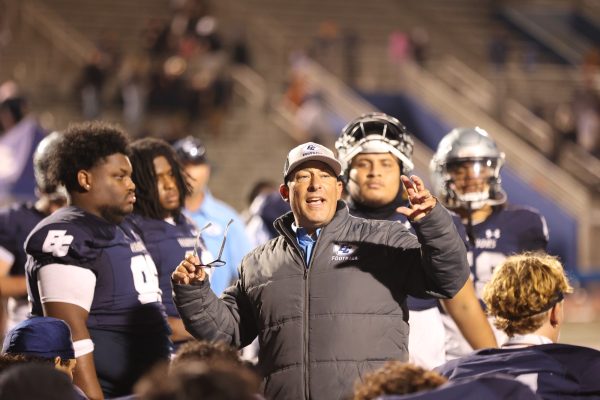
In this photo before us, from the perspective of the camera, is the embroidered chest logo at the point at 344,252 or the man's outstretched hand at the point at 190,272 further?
the embroidered chest logo at the point at 344,252

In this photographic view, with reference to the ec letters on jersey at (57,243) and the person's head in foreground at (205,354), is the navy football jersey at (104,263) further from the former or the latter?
the person's head in foreground at (205,354)

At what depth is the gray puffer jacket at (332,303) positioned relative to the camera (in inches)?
176

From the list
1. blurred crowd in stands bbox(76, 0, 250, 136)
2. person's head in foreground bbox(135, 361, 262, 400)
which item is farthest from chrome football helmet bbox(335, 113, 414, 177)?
blurred crowd in stands bbox(76, 0, 250, 136)

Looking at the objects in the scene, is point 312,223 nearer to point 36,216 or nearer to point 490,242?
point 490,242

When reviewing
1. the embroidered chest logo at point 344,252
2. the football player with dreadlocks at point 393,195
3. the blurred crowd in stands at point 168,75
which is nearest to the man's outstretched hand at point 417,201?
the embroidered chest logo at point 344,252

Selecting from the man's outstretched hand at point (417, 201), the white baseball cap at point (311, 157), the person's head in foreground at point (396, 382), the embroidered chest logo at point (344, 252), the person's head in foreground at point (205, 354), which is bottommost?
the person's head in foreground at point (396, 382)

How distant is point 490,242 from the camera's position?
630 centimetres

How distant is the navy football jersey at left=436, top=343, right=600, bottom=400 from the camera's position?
423cm

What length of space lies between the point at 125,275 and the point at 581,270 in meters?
14.8

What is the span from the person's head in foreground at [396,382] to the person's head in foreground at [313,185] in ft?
4.17

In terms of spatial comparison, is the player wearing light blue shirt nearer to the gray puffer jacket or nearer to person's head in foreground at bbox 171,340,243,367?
the gray puffer jacket

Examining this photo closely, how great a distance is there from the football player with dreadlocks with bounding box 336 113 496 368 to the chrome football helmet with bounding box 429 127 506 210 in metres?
Answer: 0.65

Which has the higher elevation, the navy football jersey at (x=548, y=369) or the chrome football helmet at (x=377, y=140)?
the chrome football helmet at (x=377, y=140)

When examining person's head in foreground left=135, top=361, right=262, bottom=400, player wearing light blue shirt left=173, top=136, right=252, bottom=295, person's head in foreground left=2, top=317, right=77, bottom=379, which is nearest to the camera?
person's head in foreground left=135, top=361, right=262, bottom=400
